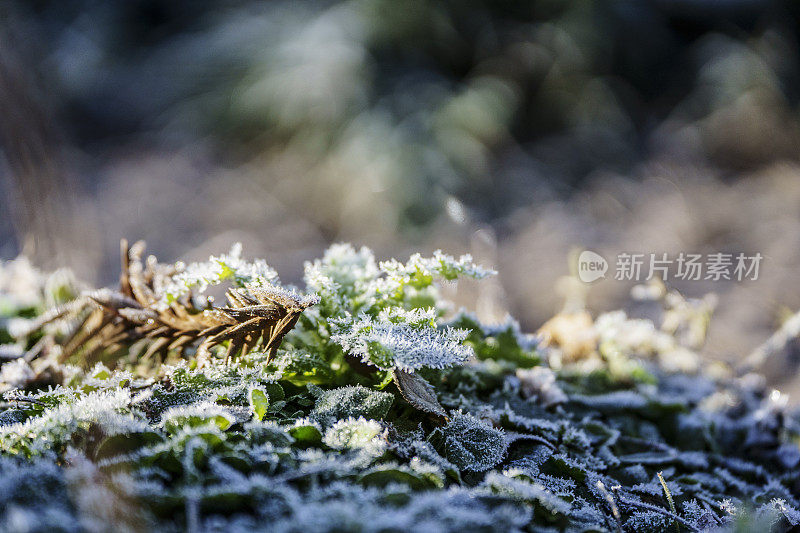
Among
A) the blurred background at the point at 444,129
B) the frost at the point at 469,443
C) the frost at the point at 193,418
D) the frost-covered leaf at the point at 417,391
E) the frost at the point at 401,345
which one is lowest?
the frost at the point at 193,418

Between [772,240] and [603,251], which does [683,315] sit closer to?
[603,251]

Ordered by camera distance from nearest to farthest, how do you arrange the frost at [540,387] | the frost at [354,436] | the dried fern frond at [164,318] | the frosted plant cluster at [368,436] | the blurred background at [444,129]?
the frosted plant cluster at [368,436], the frost at [354,436], the dried fern frond at [164,318], the frost at [540,387], the blurred background at [444,129]

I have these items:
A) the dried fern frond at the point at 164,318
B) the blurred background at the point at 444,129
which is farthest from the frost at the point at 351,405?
the blurred background at the point at 444,129

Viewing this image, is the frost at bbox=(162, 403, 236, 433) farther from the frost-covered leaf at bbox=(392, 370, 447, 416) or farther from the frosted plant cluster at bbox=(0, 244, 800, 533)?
the frost-covered leaf at bbox=(392, 370, 447, 416)

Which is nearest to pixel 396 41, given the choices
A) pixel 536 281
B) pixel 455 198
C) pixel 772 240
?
pixel 455 198

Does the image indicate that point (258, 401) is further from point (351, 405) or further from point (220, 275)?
point (220, 275)

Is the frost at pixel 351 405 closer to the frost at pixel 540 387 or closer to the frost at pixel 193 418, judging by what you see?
the frost at pixel 193 418

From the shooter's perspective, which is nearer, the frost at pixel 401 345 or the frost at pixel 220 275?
the frost at pixel 401 345
